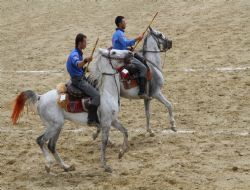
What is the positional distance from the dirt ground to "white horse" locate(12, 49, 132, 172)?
85 cm

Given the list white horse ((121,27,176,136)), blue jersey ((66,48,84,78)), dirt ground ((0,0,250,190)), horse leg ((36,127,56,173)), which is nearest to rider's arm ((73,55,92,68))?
blue jersey ((66,48,84,78))

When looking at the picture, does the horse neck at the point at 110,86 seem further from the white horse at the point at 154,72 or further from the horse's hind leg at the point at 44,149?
the white horse at the point at 154,72

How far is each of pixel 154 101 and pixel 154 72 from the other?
118 inches

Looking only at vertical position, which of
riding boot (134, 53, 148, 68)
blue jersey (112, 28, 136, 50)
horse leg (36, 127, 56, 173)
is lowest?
horse leg (36, 127, 56, 173)

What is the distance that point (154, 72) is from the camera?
1477 cm

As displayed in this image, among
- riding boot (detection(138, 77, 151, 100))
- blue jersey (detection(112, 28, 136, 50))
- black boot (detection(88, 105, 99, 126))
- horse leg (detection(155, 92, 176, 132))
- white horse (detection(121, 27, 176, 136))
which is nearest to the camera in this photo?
black boot (detection(88, 105, 99, 126))

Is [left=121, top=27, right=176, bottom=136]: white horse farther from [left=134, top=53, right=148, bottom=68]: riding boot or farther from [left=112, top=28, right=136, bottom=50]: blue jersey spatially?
[left=112, top=28, right=136, bottom=50]: blue jersey

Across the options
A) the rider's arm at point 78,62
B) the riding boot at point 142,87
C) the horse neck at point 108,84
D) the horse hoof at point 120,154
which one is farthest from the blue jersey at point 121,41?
the horse hoof at point 120,154

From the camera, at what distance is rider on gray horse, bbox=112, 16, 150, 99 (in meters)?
13.8

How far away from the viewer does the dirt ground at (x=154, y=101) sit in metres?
12.0

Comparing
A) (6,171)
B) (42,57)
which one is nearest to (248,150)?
(6,171)

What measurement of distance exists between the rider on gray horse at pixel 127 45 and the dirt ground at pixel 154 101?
4.45 feet

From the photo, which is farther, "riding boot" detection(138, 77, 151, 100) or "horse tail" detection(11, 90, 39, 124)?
"riding boot" detection(138, 77, 151, 100)

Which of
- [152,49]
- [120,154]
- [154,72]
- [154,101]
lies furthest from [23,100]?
[154,101]
